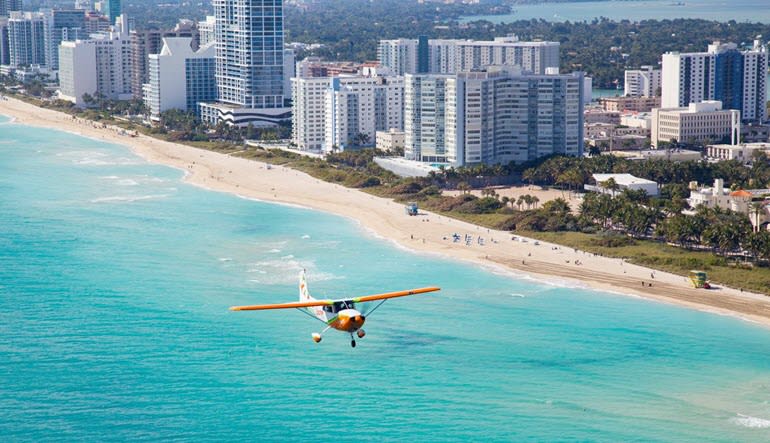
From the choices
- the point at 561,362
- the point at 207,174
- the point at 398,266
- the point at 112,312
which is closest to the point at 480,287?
the point at 398,266

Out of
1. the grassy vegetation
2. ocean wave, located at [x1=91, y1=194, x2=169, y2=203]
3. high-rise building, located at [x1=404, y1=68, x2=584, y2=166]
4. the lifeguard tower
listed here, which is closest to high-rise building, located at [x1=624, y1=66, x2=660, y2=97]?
high-rise building, located at [x1=404, y1=68, x2=584, y2=166]

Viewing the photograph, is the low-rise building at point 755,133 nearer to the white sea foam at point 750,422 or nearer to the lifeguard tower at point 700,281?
the lifeguard tower at point 700,281

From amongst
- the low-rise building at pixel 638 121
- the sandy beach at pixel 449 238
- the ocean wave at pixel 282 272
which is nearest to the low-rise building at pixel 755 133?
the low-rise building at pixel 638 121

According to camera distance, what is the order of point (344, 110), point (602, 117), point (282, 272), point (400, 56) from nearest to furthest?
point (282, 272) → point (344, 110) → point (602, 117) → point (400, 56)

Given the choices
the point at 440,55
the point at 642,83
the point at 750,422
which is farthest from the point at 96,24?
the point at 750,422

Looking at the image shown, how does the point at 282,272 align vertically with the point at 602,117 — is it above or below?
below

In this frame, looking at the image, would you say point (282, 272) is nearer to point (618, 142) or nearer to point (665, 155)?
point (665, 155)

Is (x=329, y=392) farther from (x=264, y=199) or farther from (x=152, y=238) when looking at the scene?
(x=264, y=199)
